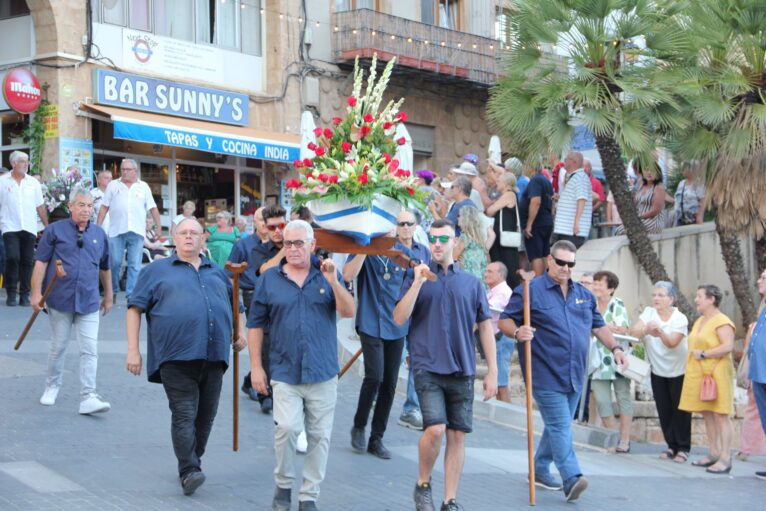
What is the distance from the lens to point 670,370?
1101 cm

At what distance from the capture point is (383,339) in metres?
8.77

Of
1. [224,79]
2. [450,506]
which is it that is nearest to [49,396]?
[450,506]

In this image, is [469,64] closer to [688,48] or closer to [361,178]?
[688,48]

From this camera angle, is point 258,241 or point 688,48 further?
point 688,48

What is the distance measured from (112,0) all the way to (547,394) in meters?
16.1

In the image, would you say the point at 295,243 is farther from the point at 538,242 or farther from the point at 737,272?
the point at 737,272

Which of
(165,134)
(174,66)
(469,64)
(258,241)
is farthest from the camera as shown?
(469,64)

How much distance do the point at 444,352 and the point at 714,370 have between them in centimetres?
420

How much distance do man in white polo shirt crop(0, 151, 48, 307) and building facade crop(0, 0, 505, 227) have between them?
4908 mm

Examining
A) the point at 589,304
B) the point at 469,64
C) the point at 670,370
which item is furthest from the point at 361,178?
the point at 469,64

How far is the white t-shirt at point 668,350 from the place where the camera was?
1095 cm

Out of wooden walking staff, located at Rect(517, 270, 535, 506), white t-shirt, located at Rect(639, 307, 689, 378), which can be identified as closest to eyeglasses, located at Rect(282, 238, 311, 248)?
wooden walking staff, located at Rect(517, 270, 535, 506)

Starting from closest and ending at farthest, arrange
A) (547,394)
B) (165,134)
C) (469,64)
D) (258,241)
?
(547,394), (258,241), (165,134), (469,64)

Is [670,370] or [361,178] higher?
[361,178]
